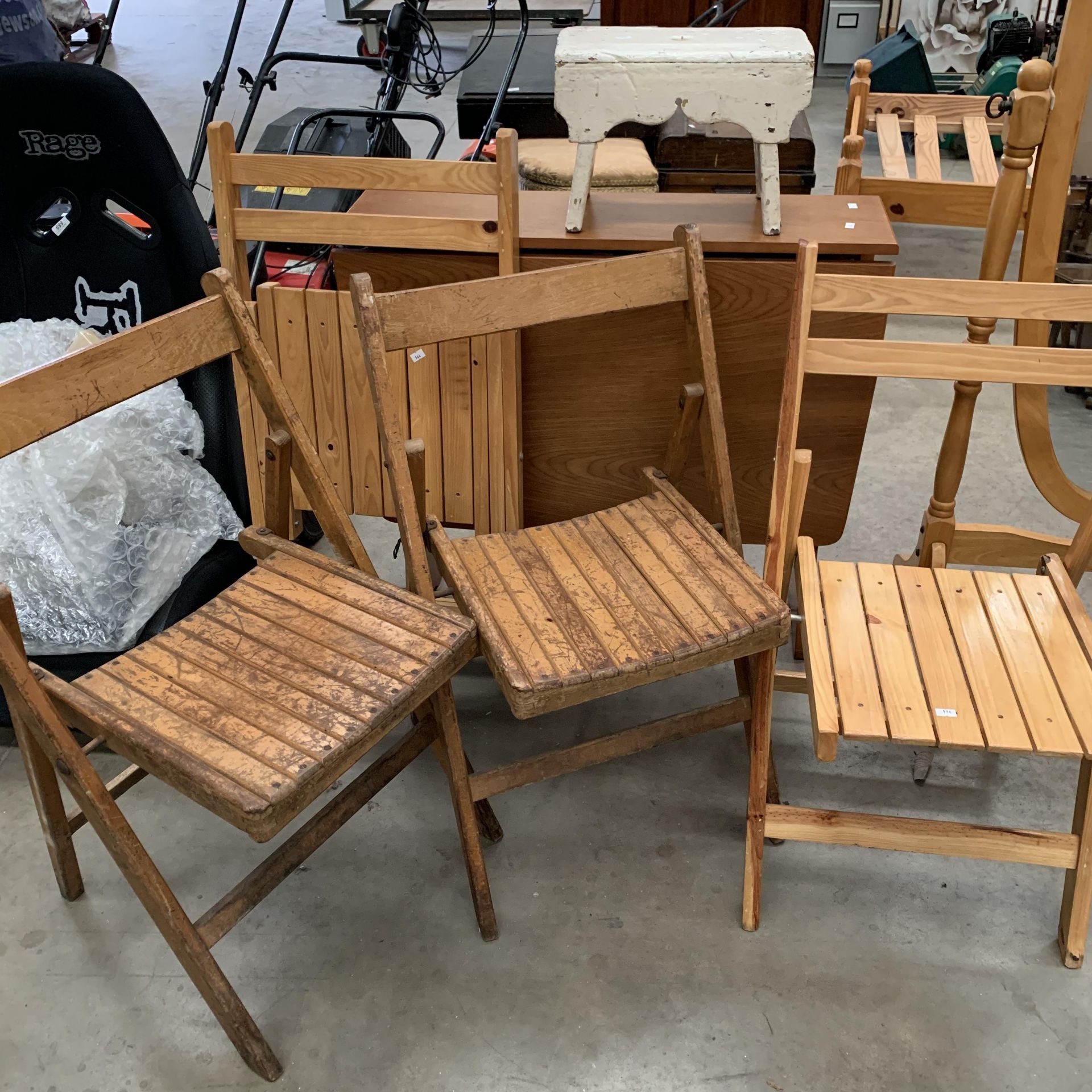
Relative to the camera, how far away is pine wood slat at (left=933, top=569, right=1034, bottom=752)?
1.58 metres

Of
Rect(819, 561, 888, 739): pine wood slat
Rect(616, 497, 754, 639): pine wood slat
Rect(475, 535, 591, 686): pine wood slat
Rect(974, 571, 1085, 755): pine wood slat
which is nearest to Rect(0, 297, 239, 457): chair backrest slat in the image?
Rect(475, 535, 591, 686): pine wood slat

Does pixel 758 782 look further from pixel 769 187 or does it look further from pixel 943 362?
pixel 769 187

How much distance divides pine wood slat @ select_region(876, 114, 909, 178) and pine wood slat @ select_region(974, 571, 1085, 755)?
1.58 m

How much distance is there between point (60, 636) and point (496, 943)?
116 centimetres

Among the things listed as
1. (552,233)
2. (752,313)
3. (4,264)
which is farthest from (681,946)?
(4,264)

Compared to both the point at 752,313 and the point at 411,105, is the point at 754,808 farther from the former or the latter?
the point at 411,105

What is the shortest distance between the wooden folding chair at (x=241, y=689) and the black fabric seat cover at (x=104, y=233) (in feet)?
1.90

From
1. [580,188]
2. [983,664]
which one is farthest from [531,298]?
[983,664]

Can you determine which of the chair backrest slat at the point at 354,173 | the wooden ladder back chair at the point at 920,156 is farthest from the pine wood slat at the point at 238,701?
the wooden ladder back chair at the point at 920,156

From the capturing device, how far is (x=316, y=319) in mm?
2154

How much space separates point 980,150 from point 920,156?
0.24 meters

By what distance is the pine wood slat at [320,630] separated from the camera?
1.63 metres

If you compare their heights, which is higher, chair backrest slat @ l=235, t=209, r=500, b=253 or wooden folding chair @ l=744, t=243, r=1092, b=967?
chair backrest slat @ l=235, t=209, r=500, b=253

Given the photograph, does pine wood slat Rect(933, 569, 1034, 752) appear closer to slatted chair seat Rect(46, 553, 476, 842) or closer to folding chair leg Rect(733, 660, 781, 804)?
folding chair leg Rect(733, 660, 781, 804)
